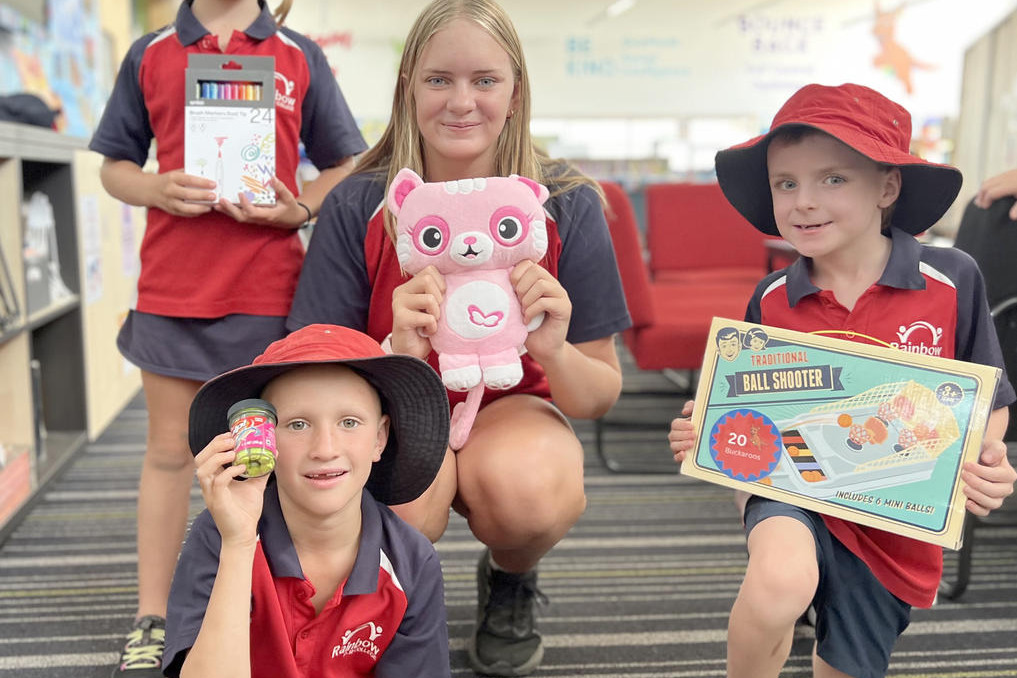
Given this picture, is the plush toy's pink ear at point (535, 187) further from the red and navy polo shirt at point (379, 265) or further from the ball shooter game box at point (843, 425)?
the ball shooter game box at point (843, 425)

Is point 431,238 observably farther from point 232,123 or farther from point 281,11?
point 281,11

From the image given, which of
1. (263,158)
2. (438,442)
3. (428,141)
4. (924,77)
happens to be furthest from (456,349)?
(924,77)

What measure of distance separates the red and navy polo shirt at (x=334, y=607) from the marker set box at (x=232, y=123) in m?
0.56

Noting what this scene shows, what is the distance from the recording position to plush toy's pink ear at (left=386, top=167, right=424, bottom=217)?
110 centimetres

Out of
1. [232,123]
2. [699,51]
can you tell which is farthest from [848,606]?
[699,51]

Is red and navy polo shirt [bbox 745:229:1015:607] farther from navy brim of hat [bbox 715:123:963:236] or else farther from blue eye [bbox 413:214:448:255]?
blue eye [bbox 413:214:448:255]

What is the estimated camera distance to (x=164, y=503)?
1441mm

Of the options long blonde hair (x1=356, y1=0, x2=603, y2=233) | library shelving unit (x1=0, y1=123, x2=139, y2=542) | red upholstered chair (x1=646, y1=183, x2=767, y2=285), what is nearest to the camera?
long blonde hair (x1=356, y1=0, x2=603, y2=233)

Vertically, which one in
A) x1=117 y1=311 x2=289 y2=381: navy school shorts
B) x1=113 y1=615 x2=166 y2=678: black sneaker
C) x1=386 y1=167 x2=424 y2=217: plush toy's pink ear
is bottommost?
x1=113 y1=615 x2=166 y2=678: black sneaker

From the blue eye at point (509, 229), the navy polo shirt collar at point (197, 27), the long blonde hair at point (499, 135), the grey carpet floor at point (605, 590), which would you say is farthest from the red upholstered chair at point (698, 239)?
the blue eye at point (509, 229)

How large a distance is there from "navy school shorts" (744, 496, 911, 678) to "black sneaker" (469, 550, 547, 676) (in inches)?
17.3

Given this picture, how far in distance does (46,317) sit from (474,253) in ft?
5.77

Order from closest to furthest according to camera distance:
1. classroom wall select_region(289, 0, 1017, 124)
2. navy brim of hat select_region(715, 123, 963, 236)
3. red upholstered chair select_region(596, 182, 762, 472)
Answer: navy brim of hat select_region(715, 123, 963, 236) → red upholstered chair select_region(596, 182, 762, 472) → classroom wall select_region(289, 0, 1017, 124)

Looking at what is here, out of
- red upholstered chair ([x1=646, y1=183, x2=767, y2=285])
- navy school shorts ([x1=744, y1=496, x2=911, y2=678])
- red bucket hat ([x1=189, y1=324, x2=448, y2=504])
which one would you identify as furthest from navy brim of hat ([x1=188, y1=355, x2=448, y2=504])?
red upholstered chair ([x1=646, y1=183, x2=767, y2=285])
